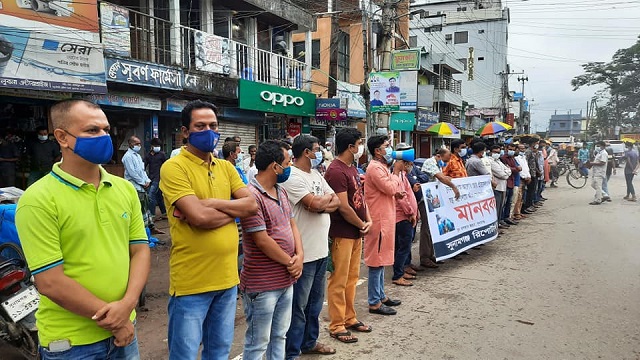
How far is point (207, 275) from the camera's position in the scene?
2428mm

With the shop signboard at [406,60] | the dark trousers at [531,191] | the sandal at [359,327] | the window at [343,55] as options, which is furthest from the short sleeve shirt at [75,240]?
the window at [343,55]

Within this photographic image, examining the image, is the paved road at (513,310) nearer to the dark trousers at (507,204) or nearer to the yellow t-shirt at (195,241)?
the yellow t-shirt at (195,241)

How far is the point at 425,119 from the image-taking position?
26.7 metres

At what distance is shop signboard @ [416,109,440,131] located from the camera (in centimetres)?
2600

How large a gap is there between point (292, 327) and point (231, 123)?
10366mm

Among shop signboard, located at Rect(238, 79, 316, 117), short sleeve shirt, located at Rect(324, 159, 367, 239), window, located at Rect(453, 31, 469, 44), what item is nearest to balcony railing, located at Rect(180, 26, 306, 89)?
shop signboard, located at Rect(238, 79, 316, 117)

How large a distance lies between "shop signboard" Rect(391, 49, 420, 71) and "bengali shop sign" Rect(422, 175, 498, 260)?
6200 millimetres

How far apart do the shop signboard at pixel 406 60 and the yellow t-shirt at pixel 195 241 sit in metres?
11.6

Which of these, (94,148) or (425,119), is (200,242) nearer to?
(94,148)

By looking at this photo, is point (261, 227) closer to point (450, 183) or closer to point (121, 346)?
point (121, 346)

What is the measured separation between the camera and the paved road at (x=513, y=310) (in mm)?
3756

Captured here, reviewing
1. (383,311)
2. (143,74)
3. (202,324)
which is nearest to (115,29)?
(143,74)

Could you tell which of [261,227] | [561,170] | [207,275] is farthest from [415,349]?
[561,170]

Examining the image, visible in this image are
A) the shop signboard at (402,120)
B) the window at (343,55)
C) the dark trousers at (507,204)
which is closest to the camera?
the dark trousers at (507,204)
